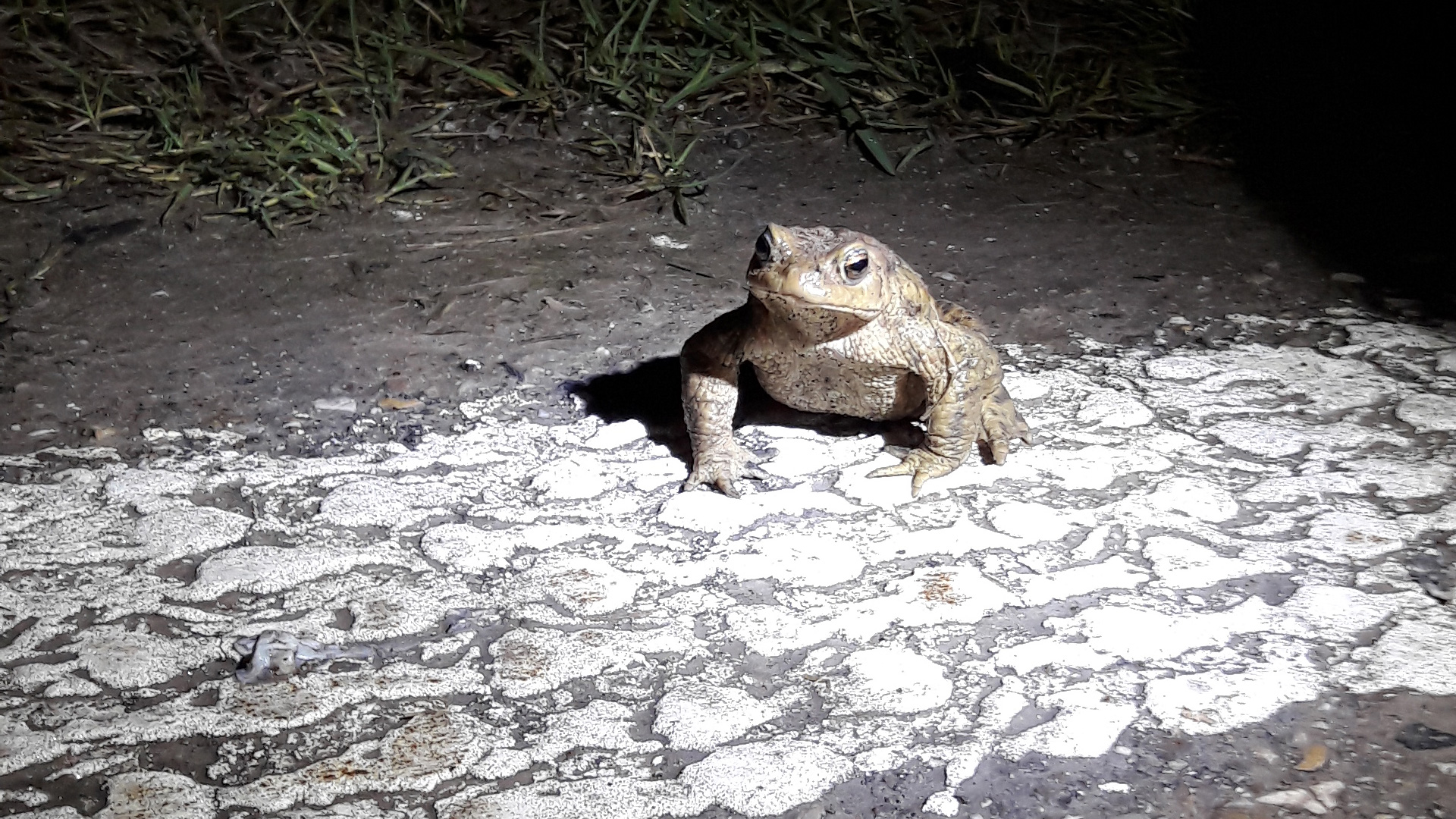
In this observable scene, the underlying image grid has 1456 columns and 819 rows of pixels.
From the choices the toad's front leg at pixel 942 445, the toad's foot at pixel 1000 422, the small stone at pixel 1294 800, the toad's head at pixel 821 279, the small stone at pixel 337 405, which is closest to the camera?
the small stone at pixel 1294 800

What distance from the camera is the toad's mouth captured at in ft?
8.01

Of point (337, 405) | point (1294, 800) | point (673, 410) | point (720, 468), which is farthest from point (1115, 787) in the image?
point (337, 405)

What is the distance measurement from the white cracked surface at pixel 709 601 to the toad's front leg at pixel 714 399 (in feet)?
0.27

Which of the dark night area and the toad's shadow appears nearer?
the dark night area

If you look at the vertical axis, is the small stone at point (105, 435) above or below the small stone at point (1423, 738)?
below

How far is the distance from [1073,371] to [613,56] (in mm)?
2310

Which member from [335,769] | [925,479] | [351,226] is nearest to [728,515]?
[925,479]

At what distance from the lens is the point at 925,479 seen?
274cm

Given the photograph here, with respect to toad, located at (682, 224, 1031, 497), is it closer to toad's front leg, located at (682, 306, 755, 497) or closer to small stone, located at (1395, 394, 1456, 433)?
toad's front leg, located at (682, 306, 755, 497)

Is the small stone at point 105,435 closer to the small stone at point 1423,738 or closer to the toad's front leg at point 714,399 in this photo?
the toad's front leg at point 714,399

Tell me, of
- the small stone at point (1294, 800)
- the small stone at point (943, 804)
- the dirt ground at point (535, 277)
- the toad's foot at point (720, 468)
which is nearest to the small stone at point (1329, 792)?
the small stone at point (1294, 800)

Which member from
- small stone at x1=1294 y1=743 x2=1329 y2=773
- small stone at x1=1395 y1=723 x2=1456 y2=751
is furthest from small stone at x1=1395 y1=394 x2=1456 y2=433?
small stone at x1=1294 y1=743 x2=1329 y2=773

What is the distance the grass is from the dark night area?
0.08ft

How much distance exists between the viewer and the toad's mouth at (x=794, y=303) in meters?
2.44
